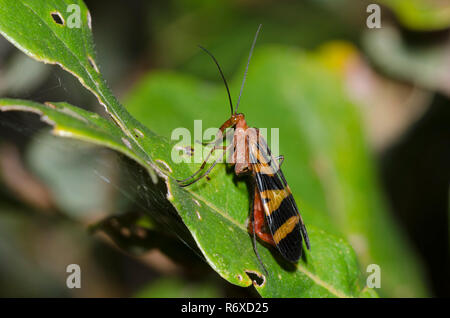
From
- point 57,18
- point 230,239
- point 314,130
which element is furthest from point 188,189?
point 314,130

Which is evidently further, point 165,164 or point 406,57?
point 406,57

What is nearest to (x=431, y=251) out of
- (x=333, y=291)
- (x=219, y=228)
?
(x=333, y=291)

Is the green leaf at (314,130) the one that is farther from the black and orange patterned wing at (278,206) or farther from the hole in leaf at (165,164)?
the hole in leaf at (165,164)

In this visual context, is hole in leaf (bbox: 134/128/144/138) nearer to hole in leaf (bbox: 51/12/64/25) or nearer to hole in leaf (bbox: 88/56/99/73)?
hole in leaf (bbox: 88/56/99/73)

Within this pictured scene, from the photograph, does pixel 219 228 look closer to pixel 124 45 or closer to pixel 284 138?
pixel 284 138

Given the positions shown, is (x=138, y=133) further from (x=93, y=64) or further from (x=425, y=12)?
(x=425, y=12)

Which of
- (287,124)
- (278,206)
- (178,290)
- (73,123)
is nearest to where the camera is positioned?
(73,123)
